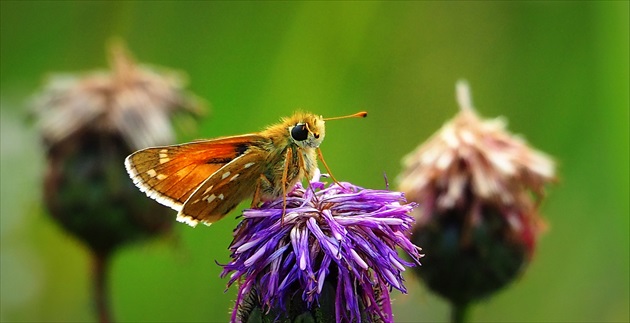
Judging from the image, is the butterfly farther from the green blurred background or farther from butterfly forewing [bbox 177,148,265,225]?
the green blurred background

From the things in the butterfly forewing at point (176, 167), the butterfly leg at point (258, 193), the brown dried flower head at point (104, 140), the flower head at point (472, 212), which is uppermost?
the brown dried flower head at point (104, 140)

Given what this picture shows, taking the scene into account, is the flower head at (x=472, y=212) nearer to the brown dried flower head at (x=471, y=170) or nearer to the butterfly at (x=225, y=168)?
the brown dried flower head at (x=471, y=170)

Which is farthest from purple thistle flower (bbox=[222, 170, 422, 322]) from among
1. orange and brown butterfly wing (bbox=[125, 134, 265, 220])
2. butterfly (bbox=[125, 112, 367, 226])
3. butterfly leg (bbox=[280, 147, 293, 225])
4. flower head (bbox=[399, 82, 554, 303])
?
flower head (bbox=[399, 82, 554, 303])

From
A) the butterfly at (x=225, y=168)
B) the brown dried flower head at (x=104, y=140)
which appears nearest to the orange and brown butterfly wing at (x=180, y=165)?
the butterfly at (x=225, y=168)

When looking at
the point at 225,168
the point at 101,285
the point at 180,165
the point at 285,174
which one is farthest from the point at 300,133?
the point at 101,285

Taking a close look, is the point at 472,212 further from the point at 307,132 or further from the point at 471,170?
the point at 307,132
